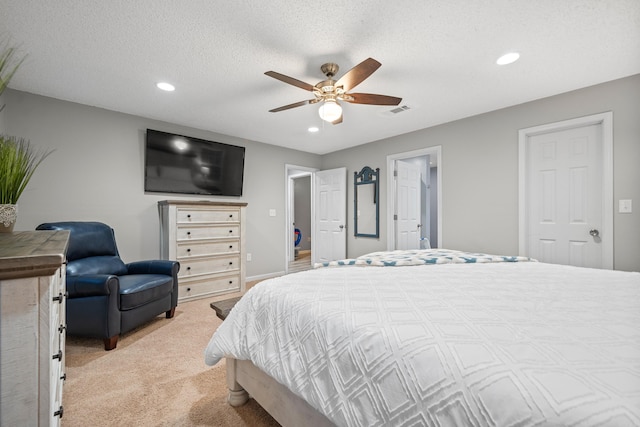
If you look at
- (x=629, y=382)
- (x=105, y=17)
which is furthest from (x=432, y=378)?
(x=105, y=17)

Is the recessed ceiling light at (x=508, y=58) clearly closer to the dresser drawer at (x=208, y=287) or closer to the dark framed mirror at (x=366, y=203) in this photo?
the dark framed mirror at (x=366, y=203)

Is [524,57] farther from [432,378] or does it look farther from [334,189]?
[334,189]

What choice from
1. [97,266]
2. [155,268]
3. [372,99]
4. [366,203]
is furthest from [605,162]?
[97,266]

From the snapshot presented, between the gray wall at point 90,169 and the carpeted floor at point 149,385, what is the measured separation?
140cm

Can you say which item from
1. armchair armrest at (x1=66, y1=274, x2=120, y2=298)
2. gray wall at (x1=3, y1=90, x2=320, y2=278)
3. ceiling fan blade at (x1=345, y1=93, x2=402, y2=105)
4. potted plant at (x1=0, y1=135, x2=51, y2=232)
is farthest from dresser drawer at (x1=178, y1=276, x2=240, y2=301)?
ceiling fan blade at (x1=345, y1=93, x2=402, y2=105)

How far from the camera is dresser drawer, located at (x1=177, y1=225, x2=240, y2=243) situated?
11.1 feet

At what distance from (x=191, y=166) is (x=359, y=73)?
2.84m

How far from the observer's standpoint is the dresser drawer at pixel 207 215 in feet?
11.2

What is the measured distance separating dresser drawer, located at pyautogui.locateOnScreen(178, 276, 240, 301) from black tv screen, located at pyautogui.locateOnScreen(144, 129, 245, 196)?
4.26ft

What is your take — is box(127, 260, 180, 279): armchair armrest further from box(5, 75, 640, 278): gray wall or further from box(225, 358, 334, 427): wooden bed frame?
box(225, 358, 334, 427): wooden bed frame

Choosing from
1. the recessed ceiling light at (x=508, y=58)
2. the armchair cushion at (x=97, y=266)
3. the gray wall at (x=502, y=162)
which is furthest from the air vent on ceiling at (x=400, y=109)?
the armchair cushion at (x=97, y=266)

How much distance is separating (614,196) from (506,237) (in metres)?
0.98

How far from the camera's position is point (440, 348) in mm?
742

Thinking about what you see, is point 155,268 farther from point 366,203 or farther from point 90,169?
point 366,203
